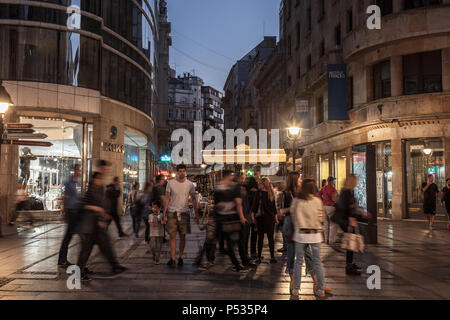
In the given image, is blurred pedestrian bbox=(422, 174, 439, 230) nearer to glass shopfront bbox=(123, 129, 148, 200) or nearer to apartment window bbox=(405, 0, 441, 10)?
apartment window bbox=(405, 0, 441, 10)

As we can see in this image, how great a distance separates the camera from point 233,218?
27.3 feet

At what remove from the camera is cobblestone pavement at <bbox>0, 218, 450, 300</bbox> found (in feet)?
22.0

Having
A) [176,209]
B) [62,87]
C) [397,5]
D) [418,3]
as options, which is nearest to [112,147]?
[62,87]

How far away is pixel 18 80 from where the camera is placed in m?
19.1

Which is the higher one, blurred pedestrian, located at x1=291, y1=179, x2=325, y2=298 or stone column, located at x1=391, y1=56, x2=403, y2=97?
stone column, located at x1=391, y1=56, x2=403, y2=97

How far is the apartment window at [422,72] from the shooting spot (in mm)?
20109

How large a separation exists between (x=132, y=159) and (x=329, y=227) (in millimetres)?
19576

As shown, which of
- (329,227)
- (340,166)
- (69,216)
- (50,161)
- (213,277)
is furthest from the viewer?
(340,166)

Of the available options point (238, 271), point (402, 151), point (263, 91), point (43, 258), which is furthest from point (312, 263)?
point (263, 91)

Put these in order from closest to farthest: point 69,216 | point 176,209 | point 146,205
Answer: point 69,216 → point 176,209 → point 146,205

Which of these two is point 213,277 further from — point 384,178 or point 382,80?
point 382,80

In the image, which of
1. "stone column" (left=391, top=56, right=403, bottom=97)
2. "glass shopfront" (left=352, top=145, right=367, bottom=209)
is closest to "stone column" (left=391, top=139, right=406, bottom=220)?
"glass shopfront" (left=352, top=145, right=367, bottom=209)

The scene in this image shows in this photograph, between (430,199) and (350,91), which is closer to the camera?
(430,199)

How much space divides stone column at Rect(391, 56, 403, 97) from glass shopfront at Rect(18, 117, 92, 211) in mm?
15294
